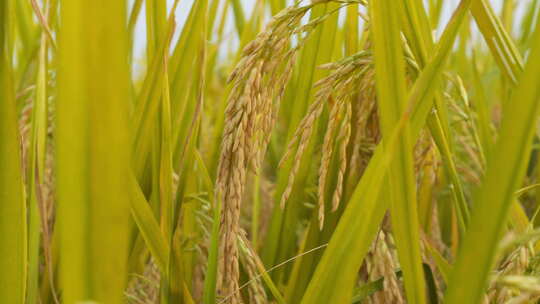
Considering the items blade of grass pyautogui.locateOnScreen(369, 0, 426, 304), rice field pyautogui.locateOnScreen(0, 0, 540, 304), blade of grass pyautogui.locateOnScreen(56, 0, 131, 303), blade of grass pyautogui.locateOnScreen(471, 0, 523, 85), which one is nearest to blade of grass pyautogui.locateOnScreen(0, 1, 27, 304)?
rice field pyautogui.locateOnScreen(0, 0, 540, 304)

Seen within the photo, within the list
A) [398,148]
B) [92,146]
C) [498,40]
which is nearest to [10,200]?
[92,146]

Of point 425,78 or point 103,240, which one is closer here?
point 103,240

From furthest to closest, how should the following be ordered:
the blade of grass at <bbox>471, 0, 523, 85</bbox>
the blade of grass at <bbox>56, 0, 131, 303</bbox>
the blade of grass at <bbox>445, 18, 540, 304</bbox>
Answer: the blade of grass at <bbox>471, 0, 523, 85</bbox> → the blade of grass at <bbox>445, 18, 540, 304</bbox> → the blade of grass at <bbox>56, 0, 131, 303</bbox>

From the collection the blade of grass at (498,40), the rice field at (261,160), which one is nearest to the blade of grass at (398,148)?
the rice field at (261,160)

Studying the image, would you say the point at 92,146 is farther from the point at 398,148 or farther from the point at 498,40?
the point at 498,40

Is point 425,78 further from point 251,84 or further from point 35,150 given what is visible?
point 35,150

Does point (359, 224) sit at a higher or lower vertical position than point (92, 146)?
lower

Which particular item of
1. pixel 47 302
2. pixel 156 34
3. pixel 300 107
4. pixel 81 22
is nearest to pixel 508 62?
pixel 300 107

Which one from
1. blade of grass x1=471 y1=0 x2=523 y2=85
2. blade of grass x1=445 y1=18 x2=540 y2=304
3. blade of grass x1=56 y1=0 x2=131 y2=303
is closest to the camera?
blade of grass x1=56 y1=0 x2=131 y2=303

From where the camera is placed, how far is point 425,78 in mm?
555

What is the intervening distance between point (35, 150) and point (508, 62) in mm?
624

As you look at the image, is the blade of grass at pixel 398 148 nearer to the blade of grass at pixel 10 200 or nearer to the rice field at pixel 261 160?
the rice field at pixel 261 160

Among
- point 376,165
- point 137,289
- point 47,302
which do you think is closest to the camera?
point 376,165

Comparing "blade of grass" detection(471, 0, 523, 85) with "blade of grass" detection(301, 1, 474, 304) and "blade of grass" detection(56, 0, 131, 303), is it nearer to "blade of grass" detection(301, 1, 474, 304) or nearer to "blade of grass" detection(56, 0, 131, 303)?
"blade of grass" detection(301, 1, 474, 304)
